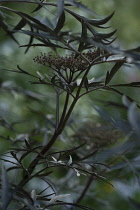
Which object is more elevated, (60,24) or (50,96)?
(50,96)

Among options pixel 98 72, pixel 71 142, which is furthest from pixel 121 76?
pixel 71 142

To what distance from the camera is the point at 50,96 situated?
943 mm

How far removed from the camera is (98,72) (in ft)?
6.31

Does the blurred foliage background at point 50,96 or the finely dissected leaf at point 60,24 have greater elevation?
the blurred foliage background at point 50,96

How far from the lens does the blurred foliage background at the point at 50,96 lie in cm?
89

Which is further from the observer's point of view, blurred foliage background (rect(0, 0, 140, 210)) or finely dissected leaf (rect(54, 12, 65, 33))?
blurred foliage background (rect(0, 0, 140, 210))

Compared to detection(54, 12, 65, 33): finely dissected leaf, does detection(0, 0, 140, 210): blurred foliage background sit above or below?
above

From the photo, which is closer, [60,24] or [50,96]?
[60,24]

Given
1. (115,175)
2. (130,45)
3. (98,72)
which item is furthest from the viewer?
(130,45)

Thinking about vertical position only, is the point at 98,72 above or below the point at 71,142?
above

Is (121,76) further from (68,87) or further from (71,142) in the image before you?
(68,87)

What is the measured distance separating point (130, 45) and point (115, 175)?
1684 millimetres

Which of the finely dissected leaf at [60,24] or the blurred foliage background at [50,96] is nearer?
the finely dissected leaf at [60,24]

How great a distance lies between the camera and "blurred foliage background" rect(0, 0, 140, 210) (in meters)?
0.89
